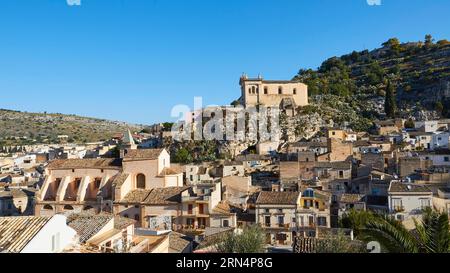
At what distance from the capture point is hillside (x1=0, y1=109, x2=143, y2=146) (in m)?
93.3

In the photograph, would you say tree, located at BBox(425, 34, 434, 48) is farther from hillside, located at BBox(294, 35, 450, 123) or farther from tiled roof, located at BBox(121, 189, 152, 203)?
tiled roof, located at BBox(121, 189, 152, 203)

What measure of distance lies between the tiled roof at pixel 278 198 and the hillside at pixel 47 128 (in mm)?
74160

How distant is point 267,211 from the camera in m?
23.4

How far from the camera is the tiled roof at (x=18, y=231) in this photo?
7084 mm

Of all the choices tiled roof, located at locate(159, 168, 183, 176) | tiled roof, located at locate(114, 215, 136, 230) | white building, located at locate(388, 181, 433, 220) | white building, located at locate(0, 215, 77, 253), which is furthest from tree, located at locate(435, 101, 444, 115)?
white building, located at locate(0, 215, 77, 253)

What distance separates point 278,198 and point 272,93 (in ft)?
112

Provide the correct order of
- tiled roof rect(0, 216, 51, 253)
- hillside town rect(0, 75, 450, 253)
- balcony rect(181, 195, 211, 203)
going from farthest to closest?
balcony rect(181, 195, 211, 203) < hillside town rect(0, 75, 450, 253) < tiled roof rect(0, 216, 51, 253)

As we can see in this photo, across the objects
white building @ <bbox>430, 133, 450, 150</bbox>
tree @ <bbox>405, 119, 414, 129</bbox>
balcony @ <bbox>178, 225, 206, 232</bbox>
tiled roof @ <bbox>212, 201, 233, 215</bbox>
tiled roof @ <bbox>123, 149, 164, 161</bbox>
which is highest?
tree @ <bbox>405, 119, 414, 129</bbox>

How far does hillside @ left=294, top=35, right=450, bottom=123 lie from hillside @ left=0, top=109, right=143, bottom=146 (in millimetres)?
52537

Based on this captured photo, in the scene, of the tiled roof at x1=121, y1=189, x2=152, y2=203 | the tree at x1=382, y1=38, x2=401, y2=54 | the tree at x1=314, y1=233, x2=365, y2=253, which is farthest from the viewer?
the tree at x1=382, y1=38, x2=401, y2=54

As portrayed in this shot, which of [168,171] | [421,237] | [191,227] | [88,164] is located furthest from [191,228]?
[421,237]

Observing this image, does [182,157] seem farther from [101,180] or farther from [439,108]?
[439,108]
